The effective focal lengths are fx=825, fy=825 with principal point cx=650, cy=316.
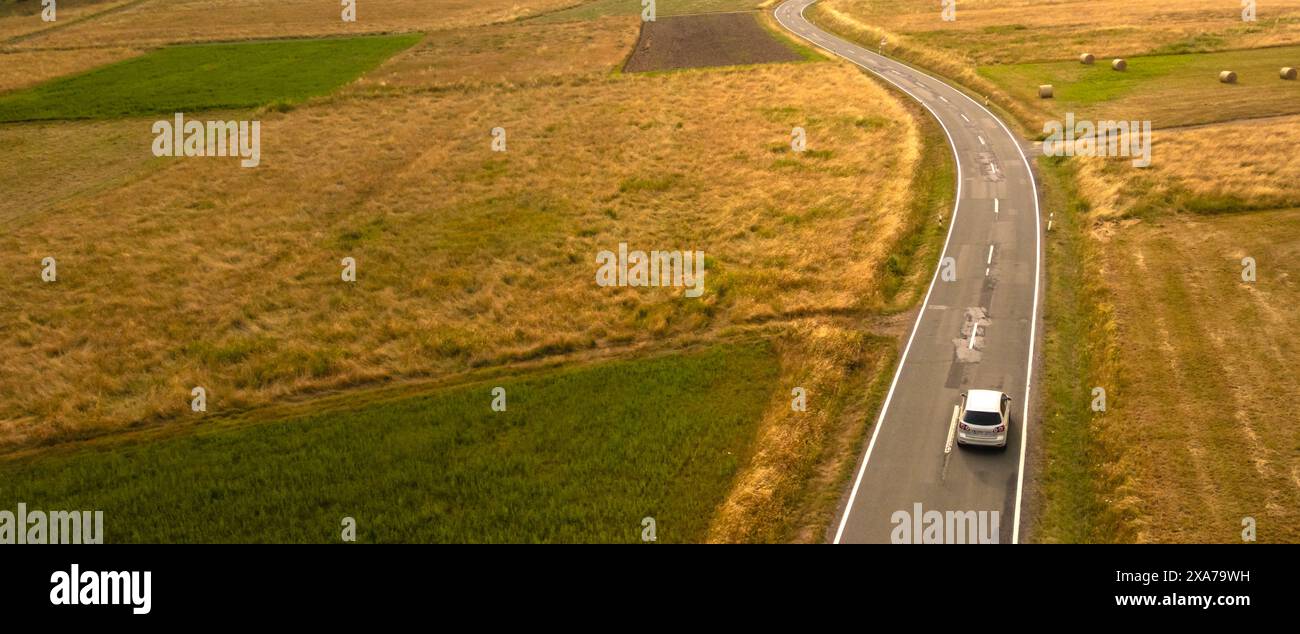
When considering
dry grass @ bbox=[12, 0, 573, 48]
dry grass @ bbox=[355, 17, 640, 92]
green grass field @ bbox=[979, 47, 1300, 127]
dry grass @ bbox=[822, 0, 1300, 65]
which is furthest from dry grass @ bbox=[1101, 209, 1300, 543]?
dry grass @ bbox=[12, 0, 573, 48]

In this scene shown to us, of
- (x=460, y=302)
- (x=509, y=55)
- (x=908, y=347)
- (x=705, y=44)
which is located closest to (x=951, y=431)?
(x=908, y=347)

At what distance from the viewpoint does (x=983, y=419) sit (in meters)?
26.5

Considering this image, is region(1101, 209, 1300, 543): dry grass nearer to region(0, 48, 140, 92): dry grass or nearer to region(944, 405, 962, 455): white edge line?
region(944, 405, 962, 455): white edge line

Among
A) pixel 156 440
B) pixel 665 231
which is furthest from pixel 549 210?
pixel 156 440

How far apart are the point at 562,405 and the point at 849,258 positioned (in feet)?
59.0

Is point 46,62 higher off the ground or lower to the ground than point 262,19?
lower

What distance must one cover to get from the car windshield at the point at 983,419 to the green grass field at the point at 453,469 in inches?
277

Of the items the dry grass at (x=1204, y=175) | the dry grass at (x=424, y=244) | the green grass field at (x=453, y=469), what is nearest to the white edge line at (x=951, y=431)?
the green grass field at (x=453, y=469)

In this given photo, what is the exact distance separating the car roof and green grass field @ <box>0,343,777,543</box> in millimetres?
7074

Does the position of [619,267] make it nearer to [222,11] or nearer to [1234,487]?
[1234,487]

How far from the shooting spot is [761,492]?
2484 centimetres

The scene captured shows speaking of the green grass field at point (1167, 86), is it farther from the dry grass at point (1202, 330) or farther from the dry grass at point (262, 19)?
the dry grass at point (262, 19)

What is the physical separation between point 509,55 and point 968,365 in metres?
76.9

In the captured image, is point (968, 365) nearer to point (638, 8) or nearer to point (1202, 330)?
point (1202, 330)
